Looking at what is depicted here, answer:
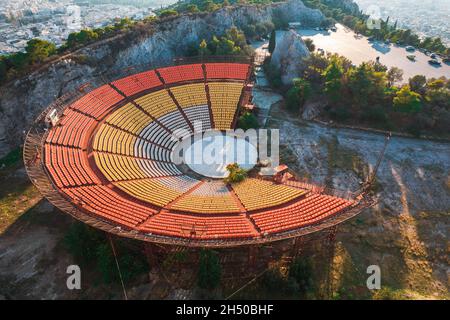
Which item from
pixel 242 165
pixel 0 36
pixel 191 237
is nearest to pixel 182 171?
pixel 242 165

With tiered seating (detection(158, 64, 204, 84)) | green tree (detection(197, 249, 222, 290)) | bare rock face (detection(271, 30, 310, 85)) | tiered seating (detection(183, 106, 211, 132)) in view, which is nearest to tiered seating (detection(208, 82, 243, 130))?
tiered seating (detection(183, 106, 211, 132))

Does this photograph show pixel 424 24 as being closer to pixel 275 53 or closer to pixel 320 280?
pixel 275 53

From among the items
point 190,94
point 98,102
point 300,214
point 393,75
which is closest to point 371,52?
point 393,75

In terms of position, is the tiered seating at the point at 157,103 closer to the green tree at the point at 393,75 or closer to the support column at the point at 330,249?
the support column at the point at 330,249

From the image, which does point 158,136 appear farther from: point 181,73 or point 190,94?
point 181,73

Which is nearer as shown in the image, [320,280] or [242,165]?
[320,280]

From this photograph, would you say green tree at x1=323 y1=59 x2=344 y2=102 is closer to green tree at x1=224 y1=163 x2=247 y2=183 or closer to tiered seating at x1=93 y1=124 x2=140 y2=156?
green tree at x1=224 y1=163 x2=247 y2=183
